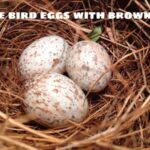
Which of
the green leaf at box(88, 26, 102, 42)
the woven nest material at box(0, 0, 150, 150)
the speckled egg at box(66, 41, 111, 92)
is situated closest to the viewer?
the woven nest material at box(0, 0, 150, 150)

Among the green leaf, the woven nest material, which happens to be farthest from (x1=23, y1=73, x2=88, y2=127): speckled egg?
the green leaf

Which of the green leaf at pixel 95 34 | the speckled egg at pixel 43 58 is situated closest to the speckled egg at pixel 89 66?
the speckled egg at pixel 43 58

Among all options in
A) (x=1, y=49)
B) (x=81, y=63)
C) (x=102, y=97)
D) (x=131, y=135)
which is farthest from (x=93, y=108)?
(x=1, y=49)

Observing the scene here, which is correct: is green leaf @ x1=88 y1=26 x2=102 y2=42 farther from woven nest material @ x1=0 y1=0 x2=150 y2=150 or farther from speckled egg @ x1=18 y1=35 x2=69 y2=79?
speckled egg @ x1=18 y1=35 x2=69 y2=79

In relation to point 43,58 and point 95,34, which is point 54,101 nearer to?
point 43,58

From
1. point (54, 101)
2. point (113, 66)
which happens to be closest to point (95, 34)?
point (113, 66)

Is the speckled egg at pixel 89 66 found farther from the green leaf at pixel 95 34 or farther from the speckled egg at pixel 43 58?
the green leaf at pixel 95 34
